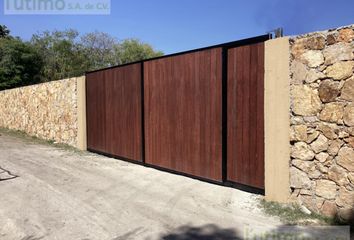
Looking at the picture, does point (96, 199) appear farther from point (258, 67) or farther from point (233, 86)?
point (258, 67)

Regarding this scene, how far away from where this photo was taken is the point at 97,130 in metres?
10.7

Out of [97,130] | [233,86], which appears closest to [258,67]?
[233,86]

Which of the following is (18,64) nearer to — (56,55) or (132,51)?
A: (56,55)

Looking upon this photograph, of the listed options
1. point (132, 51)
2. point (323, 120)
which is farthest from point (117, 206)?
point (132, 51)

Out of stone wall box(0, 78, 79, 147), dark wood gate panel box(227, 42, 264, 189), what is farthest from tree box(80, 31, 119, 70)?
dark wood gate panel box(227, 42, 264, 189)

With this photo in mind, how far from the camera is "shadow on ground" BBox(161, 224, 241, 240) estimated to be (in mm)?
4348

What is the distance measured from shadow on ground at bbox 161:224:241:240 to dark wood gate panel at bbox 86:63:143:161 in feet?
14.0

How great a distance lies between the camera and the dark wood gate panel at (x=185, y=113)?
6.68 metres

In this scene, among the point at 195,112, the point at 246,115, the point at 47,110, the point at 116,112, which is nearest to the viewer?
the point at 246,115

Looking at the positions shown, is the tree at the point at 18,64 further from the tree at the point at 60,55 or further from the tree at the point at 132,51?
the tree at the point at 132,51

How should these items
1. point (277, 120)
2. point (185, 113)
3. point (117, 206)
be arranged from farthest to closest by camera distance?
point (185, 113), point (117, 206), point (277, 120)

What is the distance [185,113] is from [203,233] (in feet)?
10.6

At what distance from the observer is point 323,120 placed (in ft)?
15.9

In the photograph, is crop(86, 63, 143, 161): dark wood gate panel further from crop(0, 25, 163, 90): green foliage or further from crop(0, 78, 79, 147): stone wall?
crop(0, 25, 163, 90): green foliage
